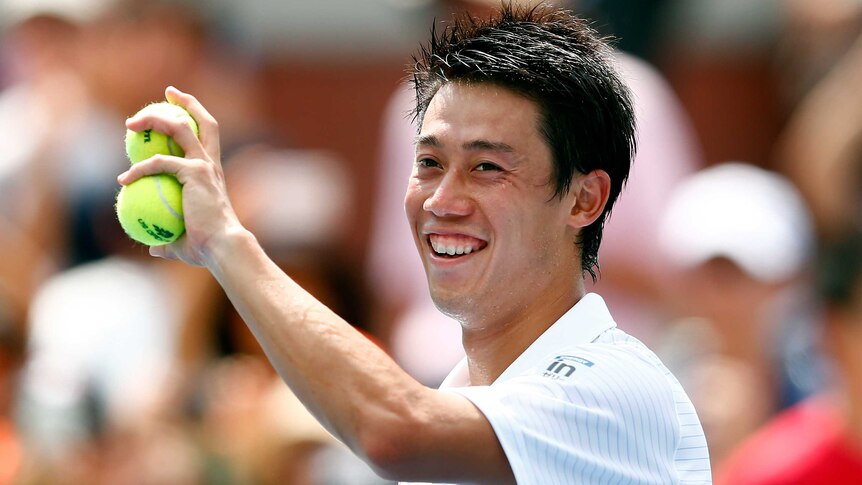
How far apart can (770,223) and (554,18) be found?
4.04 metres

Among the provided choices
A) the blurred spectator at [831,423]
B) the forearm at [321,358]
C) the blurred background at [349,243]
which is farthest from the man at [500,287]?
the blurred spectator at [831,423]

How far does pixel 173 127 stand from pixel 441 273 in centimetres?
87

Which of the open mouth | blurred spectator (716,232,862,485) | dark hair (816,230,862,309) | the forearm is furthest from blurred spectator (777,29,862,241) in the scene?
the forearm

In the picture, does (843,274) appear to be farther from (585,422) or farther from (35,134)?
(35,134)

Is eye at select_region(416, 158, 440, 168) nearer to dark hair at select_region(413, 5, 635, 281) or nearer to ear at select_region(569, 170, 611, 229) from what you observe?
dark hair at select_region(413, 5, 635, 281)

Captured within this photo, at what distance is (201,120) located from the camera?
3980mm

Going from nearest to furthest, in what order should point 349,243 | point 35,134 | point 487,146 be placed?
1. point 487,146
2. point 35,134
3. point 349,243

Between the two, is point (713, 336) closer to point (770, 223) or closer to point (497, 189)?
point (770, 223)

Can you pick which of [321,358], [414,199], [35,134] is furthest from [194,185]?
[35,134]

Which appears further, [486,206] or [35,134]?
[35,134]

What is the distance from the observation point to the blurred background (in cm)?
717

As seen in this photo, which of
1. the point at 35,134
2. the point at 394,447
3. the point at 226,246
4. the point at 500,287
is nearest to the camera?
the point at 394,447

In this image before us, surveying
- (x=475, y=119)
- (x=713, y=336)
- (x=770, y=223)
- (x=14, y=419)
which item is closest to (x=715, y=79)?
(x=770, y=223)

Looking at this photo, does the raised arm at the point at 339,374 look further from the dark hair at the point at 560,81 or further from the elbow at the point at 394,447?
the dark hair at the point at 560,81
